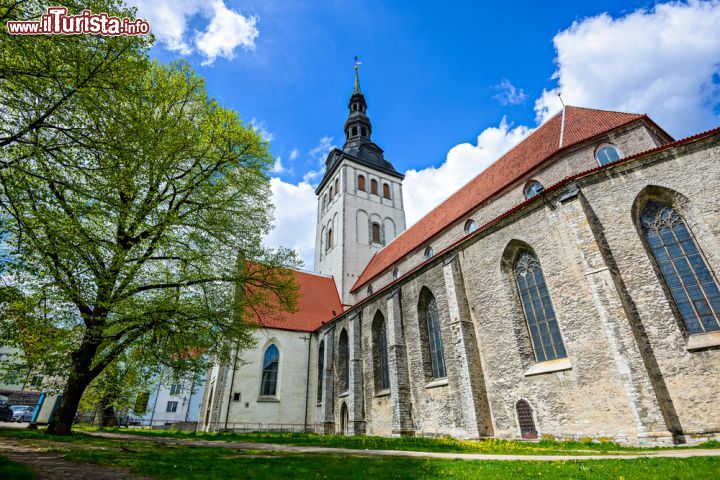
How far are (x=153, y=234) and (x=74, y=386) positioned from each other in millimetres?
5585

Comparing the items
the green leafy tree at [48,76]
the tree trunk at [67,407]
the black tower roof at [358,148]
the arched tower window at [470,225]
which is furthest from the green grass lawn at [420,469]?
the black tower roof at [358,148]

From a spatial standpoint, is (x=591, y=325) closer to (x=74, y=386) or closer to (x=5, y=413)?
(x=74, y=386)

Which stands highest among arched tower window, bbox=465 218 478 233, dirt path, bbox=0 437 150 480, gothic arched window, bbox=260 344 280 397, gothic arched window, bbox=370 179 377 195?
gothic arched window, bbox=370 179 377 195

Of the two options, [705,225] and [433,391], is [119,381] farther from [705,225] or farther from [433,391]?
[705,225]

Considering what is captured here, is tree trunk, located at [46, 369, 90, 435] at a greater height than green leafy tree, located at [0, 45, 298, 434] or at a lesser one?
lesser

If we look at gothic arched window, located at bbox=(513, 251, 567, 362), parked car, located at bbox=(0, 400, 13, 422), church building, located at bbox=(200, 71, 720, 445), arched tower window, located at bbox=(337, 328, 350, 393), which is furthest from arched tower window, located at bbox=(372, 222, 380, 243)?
parked car, located at bbox=(0, 400, 13, 422)

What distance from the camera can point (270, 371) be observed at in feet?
76.3

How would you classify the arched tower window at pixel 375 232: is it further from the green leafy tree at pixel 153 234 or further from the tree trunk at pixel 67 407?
the tree trunk at pixel 67 407

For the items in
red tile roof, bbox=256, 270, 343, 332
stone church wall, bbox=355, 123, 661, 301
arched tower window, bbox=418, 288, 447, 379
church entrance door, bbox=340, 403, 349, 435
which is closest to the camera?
stone church wall, bbox=355, 123, 661, 301

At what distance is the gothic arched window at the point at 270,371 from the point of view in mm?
22781

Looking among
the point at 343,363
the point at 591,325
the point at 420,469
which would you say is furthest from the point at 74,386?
the point at 591,325

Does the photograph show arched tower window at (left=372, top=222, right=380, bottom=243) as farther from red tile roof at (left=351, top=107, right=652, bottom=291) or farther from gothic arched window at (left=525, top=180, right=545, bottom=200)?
gothic arched window at (left=525, top=180, right=545, bottom=200)

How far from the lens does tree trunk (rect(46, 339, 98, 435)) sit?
35.9 ft

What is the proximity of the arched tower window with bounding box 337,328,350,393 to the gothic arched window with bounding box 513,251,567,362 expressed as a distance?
1214cm
